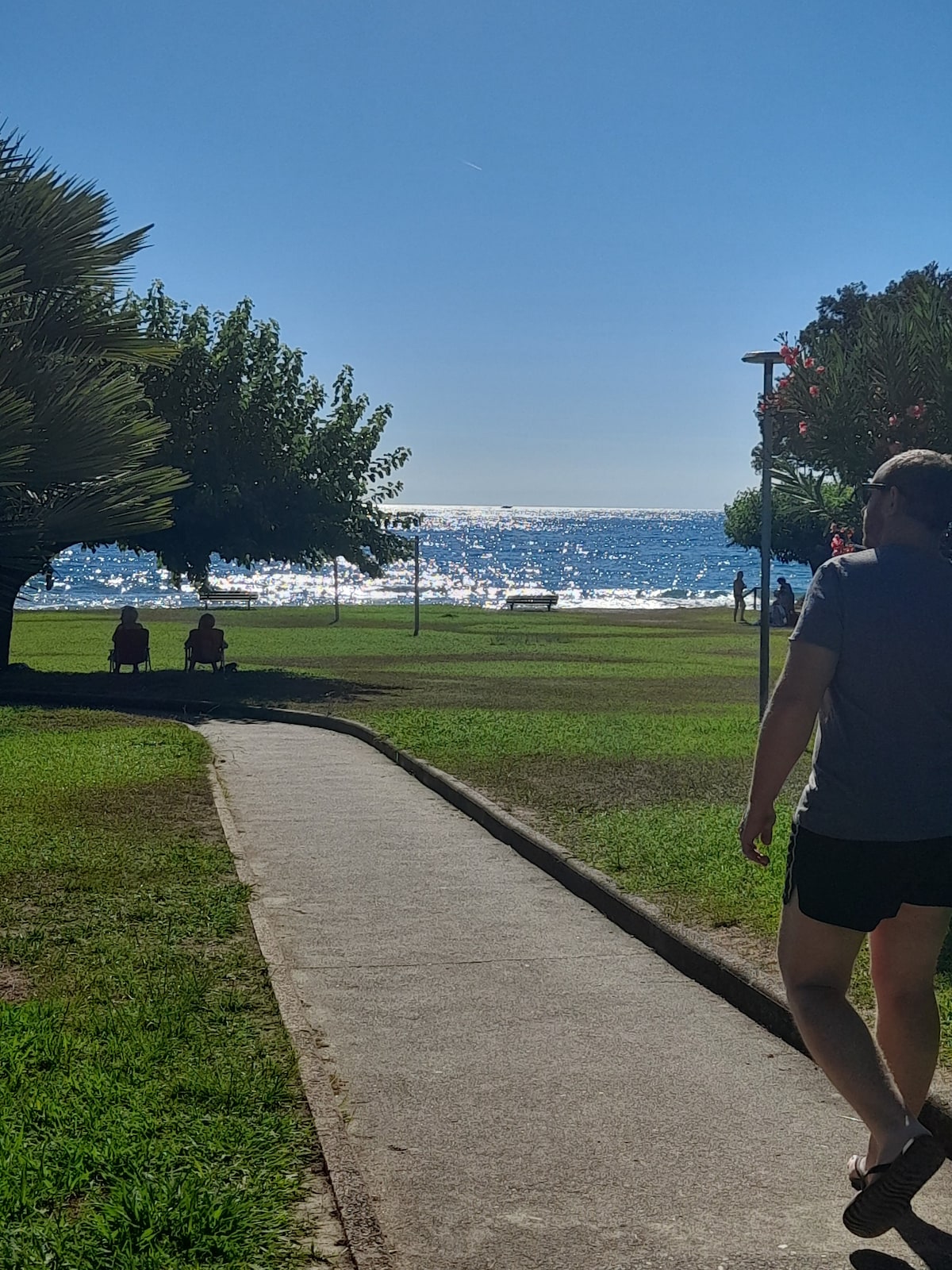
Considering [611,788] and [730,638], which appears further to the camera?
[730,638]

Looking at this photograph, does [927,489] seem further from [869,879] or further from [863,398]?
[863,398]

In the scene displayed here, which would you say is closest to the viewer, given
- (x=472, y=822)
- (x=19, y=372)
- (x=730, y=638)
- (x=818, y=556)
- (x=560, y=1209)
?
(x=560, y=1209)

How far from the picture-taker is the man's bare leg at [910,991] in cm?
392

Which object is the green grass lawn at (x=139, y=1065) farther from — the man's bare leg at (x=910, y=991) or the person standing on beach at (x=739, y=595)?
the person standing on beach at (x=739, y=595)

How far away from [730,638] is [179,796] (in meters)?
33.5

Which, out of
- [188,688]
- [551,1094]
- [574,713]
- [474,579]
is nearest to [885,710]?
[551,1094]

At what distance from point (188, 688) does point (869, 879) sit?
1840 centimetres

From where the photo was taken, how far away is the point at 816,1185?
161 inches

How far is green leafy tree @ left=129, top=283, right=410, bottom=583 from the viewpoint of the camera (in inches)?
1001

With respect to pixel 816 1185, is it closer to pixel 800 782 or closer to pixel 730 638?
pixel 800 782

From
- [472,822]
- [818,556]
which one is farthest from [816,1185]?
[818,556]

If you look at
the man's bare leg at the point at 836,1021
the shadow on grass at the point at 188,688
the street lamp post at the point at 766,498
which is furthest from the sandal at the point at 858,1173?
the shadow on grass at the point at 188,688

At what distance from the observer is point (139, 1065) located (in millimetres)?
4840

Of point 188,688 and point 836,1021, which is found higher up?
point 836,1021
